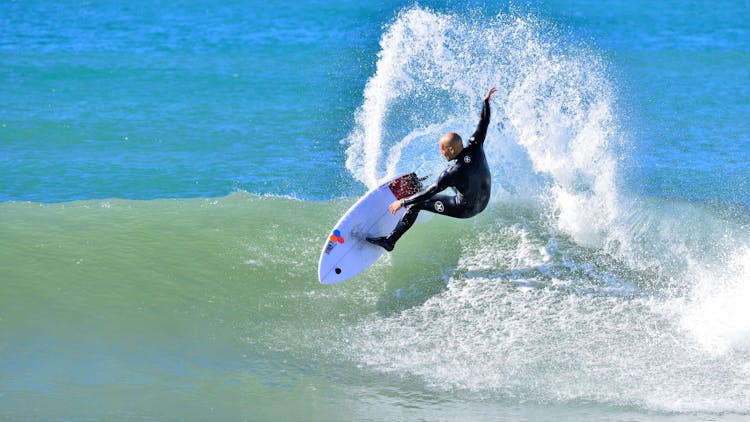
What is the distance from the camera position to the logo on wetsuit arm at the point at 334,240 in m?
8.23

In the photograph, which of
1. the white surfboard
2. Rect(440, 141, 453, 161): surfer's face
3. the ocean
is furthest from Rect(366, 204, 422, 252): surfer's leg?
Rect(440, 141, 453, 161): surfer's face

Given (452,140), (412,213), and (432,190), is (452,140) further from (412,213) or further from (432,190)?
(412,213)

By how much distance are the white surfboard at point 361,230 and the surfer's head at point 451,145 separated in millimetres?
953

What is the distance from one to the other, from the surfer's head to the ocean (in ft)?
4.81

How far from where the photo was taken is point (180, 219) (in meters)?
10.3

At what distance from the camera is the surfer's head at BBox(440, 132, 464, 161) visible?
751 centimetres

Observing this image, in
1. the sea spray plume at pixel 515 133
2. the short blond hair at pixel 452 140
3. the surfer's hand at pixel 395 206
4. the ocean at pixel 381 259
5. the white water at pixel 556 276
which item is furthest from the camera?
the sea spray plume at pixel 515 133

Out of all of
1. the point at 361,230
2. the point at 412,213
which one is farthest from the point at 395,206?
the point at 361,230

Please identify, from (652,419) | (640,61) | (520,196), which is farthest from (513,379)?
(640,61)

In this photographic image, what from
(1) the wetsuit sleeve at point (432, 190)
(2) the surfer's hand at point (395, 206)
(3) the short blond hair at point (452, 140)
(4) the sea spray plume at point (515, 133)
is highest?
(4) the sea spray plume at point (515, 133)

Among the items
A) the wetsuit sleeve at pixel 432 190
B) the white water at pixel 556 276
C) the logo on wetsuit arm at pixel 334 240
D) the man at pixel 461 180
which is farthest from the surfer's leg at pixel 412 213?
the white water at pixel 556 276

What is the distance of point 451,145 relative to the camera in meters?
7.53

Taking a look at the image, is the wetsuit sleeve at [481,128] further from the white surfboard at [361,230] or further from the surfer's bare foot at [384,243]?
the surfer's bare foot at [384,243]

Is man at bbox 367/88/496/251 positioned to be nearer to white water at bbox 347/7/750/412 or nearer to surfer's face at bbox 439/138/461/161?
surfer's face at bbox 439/138/461/161
